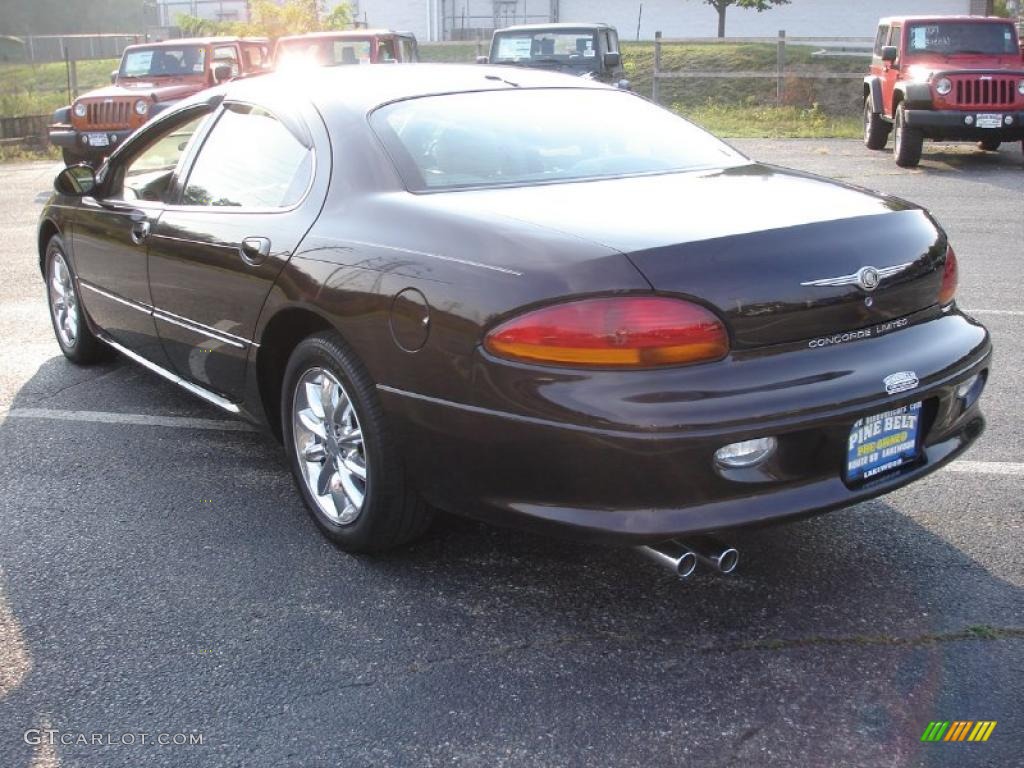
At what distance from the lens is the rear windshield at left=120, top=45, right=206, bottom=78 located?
16.1 meters

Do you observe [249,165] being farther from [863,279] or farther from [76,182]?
[863,279]

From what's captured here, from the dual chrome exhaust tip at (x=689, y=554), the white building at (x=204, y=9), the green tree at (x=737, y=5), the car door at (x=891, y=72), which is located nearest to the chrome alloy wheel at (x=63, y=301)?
the dual chrome exhaust tip at (x=689, y=554)

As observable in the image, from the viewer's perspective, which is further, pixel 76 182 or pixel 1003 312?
pixel 1003 312

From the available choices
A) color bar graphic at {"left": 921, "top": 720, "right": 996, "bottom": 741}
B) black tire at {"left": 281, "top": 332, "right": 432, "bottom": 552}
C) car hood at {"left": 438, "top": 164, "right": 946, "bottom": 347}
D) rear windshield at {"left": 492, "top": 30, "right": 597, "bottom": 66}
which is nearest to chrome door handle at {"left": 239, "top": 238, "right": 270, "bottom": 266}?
black tire at {"left": 281, "top": 332, "right": 432, "bottom": 552}

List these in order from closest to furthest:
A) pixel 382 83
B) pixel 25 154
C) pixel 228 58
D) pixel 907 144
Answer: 1. pixel 382 83
2. pixel 907 144
3. pixel 228 58
4. pixel 25 154

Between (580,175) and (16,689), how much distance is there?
7.46ft

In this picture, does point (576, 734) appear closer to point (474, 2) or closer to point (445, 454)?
point (445, 454)

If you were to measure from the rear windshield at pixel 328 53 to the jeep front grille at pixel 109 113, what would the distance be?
9.97ft

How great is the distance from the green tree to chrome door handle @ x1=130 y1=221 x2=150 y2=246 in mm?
36655

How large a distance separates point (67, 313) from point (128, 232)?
1390mm

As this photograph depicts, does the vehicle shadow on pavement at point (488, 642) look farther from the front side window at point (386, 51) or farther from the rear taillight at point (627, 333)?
the front side window at point (386, 51)

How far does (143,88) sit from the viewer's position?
604 inches

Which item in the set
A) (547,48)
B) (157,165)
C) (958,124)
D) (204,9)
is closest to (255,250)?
(157,165)

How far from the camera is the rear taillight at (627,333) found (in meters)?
2.90
